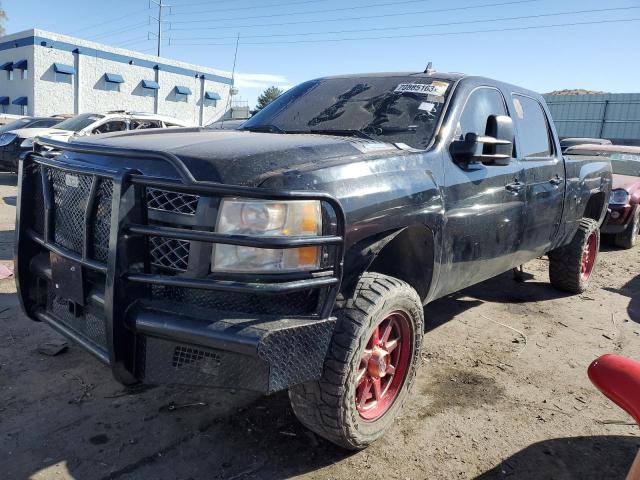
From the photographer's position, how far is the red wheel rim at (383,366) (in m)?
2.62

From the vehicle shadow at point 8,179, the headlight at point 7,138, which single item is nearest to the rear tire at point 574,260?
the vehicle shadow at point 8,179

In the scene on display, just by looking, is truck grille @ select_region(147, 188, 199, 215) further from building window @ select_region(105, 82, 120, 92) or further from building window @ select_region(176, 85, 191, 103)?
building window @ select_region(176, 85, 191, 103)

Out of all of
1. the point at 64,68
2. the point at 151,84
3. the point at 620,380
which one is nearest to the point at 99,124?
the point at 620,380

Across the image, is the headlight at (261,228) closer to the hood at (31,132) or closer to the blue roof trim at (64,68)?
Answer: the hood at (31,132)

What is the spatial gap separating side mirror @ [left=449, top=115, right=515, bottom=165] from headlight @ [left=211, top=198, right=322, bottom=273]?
53.3 inches

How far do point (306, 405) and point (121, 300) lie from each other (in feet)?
3.12

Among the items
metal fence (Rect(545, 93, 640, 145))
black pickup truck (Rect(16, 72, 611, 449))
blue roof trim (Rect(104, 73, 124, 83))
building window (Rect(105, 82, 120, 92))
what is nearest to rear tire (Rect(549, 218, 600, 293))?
black pickup truck (Rect(16, 72, 611, 449))

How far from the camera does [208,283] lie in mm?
2002

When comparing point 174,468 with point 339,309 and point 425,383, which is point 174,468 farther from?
point 425,383

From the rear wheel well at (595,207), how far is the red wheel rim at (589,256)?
0.21m

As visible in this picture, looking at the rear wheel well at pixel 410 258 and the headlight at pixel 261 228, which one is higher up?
the headlight at pixel 261 228

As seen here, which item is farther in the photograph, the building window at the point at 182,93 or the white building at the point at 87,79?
the building window at the point at 182,93

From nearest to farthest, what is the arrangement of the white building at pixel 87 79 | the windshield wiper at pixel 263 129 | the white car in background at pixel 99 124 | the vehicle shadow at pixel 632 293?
the windshield wiper at pixel 263 129, the vehicle shadow at pixel 632 293, the white car in background at pixel 99 124, the white building at pixel 87 79

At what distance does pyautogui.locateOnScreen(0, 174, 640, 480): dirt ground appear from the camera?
2463 millimetres
